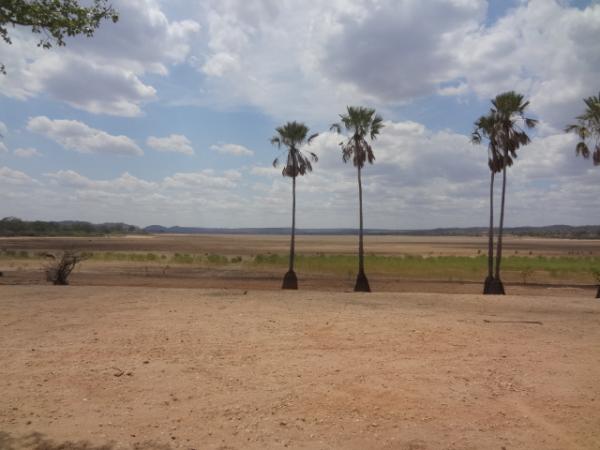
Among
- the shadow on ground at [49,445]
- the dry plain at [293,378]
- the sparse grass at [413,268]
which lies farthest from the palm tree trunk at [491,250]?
the shadow on ground at [49,445]

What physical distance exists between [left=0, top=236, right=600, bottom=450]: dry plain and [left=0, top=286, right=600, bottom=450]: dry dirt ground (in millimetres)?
27

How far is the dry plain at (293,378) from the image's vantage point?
17.0ft

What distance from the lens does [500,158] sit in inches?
971

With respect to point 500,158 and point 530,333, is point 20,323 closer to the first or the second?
point 530,333

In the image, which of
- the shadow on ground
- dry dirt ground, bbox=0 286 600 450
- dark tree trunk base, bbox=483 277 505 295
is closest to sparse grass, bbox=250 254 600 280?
dark tree trunk base, bbox=483 277 505 295

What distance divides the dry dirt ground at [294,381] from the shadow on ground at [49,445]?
0.07 feet

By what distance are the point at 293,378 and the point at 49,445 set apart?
3.21m

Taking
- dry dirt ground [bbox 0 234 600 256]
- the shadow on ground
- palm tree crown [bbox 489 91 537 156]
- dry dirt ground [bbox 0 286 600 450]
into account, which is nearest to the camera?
the shadow on ground

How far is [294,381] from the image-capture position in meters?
6.83

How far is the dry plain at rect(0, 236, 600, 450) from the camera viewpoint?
17.0 feet

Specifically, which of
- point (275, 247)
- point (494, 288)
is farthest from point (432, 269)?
point (275, 247)

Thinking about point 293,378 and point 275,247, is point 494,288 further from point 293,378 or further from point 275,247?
point 275,247

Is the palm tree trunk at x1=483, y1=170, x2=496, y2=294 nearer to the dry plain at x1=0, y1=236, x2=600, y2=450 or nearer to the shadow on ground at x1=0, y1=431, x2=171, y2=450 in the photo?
the dry plain at x1=0, y1=236, x2=600, y2=450

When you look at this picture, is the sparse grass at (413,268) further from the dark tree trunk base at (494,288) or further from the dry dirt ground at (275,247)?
the dry dirt ground at (275,247)
